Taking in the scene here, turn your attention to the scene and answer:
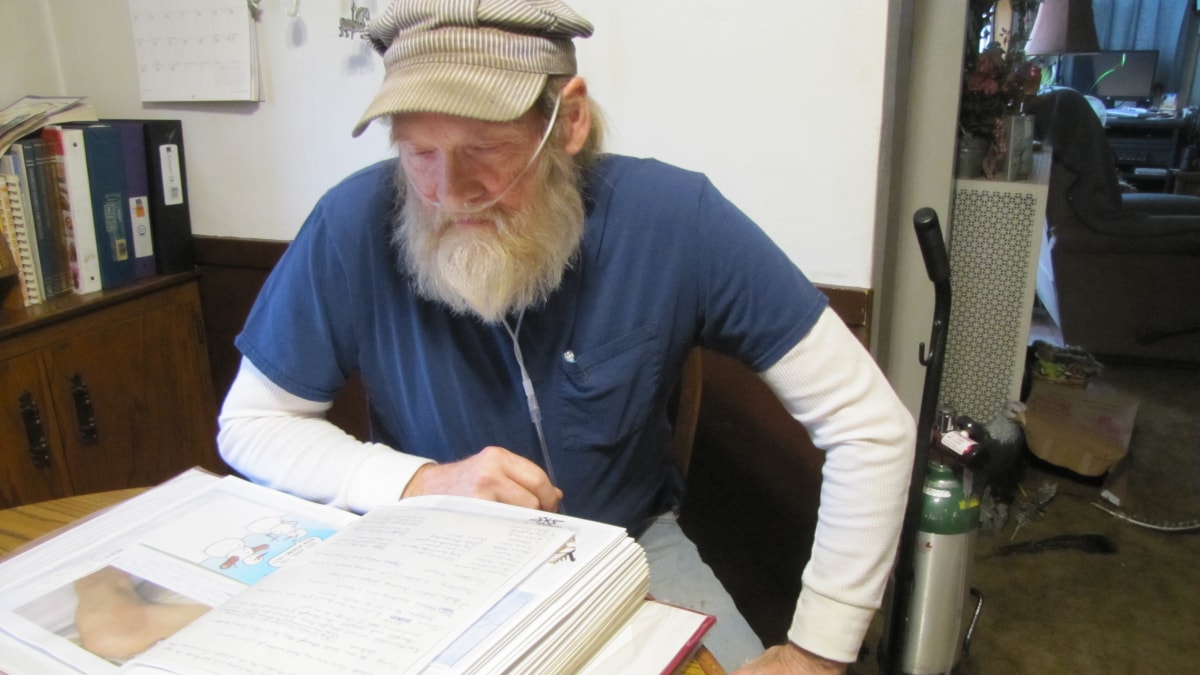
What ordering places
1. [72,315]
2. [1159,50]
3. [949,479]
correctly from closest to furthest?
1. [949,479]
2. [72,315]
3. [1159,50]

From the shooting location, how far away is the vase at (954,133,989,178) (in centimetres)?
234

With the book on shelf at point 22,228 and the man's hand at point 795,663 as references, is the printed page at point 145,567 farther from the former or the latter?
the book on shelf at point 22,228

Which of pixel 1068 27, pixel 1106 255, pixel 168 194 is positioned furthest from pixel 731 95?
pixel 1068 27

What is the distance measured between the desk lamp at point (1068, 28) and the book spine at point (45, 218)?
474 cm

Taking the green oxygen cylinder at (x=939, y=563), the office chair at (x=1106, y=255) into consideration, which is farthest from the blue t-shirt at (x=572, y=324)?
the office chair at (x=1106, y=255)

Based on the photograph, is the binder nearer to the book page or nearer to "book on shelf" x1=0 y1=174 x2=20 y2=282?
"book on shelf" x1=0 y1=174 x2=20 y2=282

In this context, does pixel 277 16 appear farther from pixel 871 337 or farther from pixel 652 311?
pixel 871 337

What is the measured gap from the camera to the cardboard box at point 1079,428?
238 cm

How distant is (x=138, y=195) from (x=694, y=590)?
1.44 metres

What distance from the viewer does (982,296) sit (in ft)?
7.37

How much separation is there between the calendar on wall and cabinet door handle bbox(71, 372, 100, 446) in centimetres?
63

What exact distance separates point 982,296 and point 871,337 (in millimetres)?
973

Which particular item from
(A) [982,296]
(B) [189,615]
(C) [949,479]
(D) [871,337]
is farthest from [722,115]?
(A) [982,296]

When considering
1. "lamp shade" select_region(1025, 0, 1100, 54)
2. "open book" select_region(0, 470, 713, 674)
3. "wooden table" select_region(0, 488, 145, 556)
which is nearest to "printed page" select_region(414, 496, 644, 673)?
"open book" select_region(0, 470, 713, 674)
